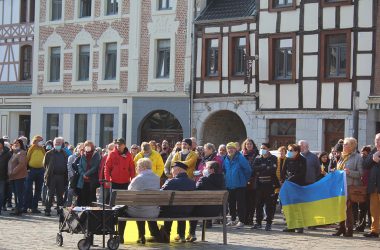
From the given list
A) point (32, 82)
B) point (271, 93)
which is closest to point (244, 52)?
point (271, 93)

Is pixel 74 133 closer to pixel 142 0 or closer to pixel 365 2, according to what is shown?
pixel 142 0

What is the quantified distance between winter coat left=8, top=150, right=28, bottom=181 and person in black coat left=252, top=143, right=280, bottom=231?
229 inches

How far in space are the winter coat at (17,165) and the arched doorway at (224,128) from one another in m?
15.8

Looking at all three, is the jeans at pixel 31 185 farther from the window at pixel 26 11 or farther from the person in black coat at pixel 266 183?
the window at pixel 26 11

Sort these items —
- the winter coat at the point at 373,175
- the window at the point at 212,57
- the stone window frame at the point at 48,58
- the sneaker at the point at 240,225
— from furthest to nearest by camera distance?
the stone window frame at the point at 48,58 → the window at the point at 212,57 → the sneaker at the point at 240,225 → the winter coat at the point at 373,175

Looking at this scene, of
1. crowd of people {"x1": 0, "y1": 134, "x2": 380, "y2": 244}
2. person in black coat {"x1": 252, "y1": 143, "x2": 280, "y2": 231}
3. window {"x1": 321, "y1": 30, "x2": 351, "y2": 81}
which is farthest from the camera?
window {"x1": 321, "y1": 30, "x2": 351, "y2": 81}

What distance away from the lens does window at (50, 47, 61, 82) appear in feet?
152

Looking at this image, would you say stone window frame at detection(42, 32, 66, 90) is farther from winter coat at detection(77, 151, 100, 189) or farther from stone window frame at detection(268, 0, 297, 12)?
winter coat at detection(77, 151, 100, 189)

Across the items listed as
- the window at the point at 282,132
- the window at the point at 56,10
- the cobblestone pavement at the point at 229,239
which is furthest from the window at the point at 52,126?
the cobblestone pavement at the point at 229,239

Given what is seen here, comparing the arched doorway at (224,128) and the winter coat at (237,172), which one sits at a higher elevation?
the arched doorway at (224,128)

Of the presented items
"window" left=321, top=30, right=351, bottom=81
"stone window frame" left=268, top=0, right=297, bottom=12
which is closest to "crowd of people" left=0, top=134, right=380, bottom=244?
"window" left=321, top=30, right=351, bottom=81

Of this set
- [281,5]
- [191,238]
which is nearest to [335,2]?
[281,5]

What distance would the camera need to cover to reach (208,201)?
60.3 ft

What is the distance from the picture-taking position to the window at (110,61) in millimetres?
43875
